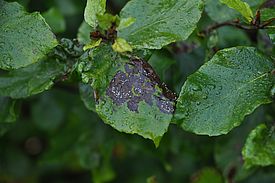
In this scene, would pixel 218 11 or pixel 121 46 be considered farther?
pixel 218 11

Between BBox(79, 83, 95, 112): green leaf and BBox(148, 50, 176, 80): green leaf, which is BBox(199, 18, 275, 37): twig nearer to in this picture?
BBox(148, 50, 176, 80): green leaf

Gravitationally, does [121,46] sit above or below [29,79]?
above

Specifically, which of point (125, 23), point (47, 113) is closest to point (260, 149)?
point (125, 23)

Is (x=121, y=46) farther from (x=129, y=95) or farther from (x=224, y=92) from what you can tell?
(x=224, y=92)

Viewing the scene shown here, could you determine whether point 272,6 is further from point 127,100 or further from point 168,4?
point 127,100

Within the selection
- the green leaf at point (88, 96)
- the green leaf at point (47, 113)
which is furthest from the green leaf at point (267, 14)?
the green leaf at point (47, 113)

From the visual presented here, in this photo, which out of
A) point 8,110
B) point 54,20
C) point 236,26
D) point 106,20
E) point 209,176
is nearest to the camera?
point 106,20
